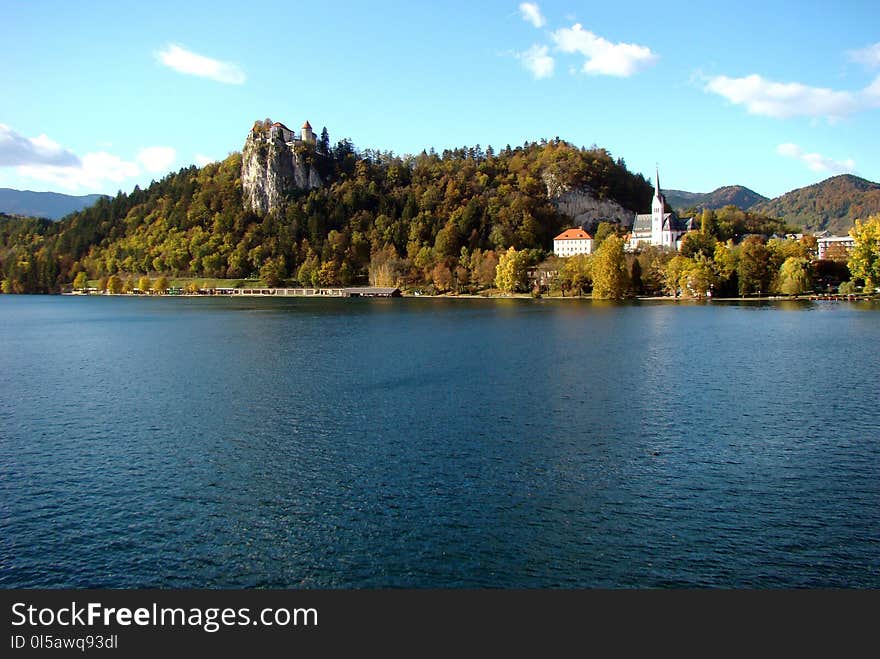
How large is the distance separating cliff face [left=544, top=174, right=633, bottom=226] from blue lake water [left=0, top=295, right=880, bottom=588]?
477 ft

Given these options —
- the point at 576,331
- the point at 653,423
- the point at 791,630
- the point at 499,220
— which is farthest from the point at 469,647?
the point at 499,220

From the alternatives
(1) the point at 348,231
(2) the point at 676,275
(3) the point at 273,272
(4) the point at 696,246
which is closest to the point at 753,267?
(2) the point at 676,275

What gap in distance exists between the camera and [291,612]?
1376 centimetres

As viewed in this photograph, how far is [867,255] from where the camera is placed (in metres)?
101

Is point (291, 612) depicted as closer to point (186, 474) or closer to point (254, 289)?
point (186, 474)

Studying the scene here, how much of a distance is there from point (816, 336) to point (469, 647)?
51.3 metres

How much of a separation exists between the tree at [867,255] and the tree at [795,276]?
6780mm

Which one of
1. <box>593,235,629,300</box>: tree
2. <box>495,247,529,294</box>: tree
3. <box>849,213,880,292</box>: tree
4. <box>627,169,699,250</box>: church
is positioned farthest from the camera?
<box>627,169,699,250</box>: church

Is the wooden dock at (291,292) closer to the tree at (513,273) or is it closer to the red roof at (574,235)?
the tree at (513,273)

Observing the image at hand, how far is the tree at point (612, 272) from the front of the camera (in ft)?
364

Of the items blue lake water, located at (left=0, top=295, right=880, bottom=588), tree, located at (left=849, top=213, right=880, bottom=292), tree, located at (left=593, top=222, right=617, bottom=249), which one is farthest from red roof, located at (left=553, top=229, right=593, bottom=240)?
blue lake water, located at (left=0, top=295, right=880, bottom=588)

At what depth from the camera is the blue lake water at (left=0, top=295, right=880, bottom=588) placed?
49.6 feet

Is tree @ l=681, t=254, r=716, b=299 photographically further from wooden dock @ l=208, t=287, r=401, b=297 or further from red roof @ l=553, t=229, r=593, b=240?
wooden dock @ l=208, t=287, r=401, b=297

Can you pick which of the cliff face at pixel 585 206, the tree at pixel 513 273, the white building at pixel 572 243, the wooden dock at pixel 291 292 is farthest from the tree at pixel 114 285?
the cliff face at pixel 585 206
